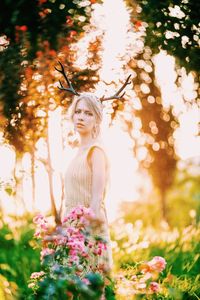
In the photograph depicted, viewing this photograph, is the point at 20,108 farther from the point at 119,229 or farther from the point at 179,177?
the point at 179,177

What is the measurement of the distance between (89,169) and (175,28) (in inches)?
70.8

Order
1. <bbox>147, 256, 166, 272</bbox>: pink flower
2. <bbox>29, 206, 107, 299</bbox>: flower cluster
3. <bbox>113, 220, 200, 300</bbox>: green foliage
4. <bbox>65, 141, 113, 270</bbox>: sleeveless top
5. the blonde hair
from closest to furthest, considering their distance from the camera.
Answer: <bbox>29, 206, 107, 299</bbox>: flower cluster → <bbox>147, 256, 166, 272</bbox>: pink flower → <bbox>65, 141, 113, 270</bbox>: sleeveless top → the blonde hair → <bbox>113, 220, 200, 300</bbox>: green foliage

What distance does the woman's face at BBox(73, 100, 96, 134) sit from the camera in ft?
12.3

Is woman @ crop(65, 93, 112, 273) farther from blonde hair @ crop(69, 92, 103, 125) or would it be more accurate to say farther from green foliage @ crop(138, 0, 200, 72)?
green foliage @ crop(138, 0, 200, 72)

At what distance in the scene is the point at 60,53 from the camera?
16.4 ft

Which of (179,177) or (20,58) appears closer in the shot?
(20,58)

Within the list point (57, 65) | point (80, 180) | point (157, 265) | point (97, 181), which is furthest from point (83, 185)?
point (57, 65)

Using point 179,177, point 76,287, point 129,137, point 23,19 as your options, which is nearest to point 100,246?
point 76,287

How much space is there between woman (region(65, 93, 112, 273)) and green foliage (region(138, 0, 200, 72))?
1.26 m

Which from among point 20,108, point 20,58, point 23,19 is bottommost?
point 20,108

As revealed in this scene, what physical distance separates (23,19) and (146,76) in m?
1.50

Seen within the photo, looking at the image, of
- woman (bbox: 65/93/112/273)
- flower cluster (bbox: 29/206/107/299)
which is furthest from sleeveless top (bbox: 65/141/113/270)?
flower cluster (bbox: 29/206/107/299)

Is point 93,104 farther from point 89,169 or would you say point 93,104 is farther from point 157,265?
point 157,265

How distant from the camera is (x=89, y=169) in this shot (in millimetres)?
3682
